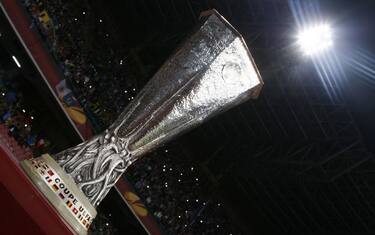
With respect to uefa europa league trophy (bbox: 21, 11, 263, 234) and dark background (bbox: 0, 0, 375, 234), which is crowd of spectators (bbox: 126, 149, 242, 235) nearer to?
dark background (bbox: 0, 0, 375, 234)

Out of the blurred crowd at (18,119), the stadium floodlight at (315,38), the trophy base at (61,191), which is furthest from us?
the stadium floodlight at (315,38)

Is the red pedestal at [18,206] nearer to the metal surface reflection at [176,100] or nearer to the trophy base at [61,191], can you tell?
the trophy base at [61,191]

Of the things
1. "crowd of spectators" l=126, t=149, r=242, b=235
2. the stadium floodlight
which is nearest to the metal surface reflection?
the stadium floodlight

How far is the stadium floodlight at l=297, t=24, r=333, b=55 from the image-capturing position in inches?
404

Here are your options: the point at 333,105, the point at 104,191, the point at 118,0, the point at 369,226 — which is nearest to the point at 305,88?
the point at 333,105

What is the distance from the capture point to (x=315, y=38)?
10.3m

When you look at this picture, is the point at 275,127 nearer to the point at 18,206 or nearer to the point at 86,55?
the point at 86,55

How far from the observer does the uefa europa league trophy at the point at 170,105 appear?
10.4 feet

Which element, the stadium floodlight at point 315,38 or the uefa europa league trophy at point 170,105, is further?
the stadium floodlight at point 315,38

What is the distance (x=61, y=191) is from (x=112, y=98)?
32.0 feet

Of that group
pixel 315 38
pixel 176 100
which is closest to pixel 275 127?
pixel 315 38

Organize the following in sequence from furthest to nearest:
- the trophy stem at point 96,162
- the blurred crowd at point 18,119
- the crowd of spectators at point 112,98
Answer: the crowd of spectators at point 112,98, the blurred crowd at point 18,119, the trophy stem at point 96,162

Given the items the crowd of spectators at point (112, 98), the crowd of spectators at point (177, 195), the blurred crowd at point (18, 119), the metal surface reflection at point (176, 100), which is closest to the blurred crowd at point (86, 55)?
the crowd of spectators at point (112, 98)

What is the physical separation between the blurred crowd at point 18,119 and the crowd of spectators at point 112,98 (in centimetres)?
108
